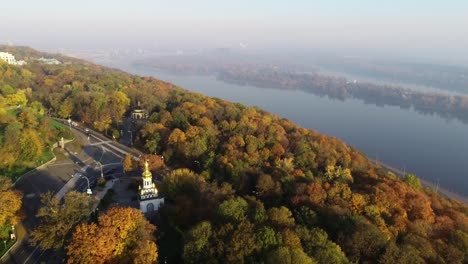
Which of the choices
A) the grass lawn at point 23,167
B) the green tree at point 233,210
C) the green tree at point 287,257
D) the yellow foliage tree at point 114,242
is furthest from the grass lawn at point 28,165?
the green tree at point 287,257

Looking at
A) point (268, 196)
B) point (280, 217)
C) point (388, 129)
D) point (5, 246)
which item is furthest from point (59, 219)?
point (388, 129)

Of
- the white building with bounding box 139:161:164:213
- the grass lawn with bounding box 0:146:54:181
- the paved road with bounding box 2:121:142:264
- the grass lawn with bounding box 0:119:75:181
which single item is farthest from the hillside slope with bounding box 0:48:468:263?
the grass lawn with bounding box 0:146:54:181

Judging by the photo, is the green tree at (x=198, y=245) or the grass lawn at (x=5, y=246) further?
the grass lawn at (x=5, y=246)

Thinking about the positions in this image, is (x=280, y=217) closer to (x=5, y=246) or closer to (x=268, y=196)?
(x=268, y=196)

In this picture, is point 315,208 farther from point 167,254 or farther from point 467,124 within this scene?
point 467,124

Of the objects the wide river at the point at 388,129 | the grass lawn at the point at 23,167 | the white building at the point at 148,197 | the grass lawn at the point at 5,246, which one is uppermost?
the white building at the point at 148,197

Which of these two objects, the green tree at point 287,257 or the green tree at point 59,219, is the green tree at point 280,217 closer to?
the green tree at point 287,257
